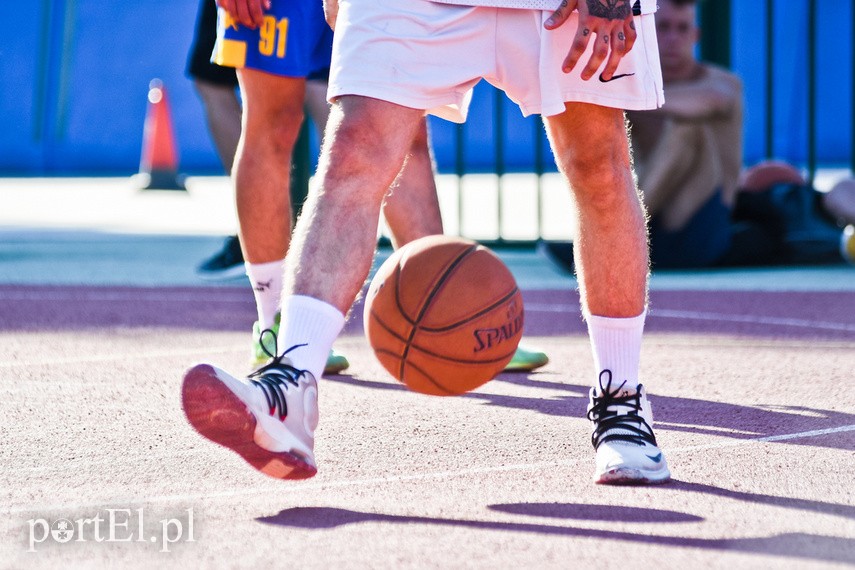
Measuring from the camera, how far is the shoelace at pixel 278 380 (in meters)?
2.79

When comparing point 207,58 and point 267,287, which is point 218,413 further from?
point 207,58

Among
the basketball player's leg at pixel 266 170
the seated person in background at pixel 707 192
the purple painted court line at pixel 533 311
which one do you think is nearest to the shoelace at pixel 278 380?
the basketball player's leg at pixel 266 170

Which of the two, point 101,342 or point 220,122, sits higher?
point 220,122

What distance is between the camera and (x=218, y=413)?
2.71 metres

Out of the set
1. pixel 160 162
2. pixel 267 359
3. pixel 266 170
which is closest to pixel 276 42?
pixel 266 170

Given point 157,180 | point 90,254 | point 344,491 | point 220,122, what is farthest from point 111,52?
point 344,491

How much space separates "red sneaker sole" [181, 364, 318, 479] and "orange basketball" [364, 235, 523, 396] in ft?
2.03

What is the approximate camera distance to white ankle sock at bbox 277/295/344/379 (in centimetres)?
290

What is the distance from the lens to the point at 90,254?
9125 millimetres

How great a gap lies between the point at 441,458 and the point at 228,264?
436 centimetres

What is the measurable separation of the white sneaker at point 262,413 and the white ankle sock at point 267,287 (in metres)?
1.51

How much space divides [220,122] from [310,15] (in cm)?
148

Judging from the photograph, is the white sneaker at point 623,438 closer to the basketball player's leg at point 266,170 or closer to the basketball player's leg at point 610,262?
the basketball player's leg at point 610,262

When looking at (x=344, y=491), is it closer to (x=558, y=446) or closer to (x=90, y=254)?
(x=558, y=446)
